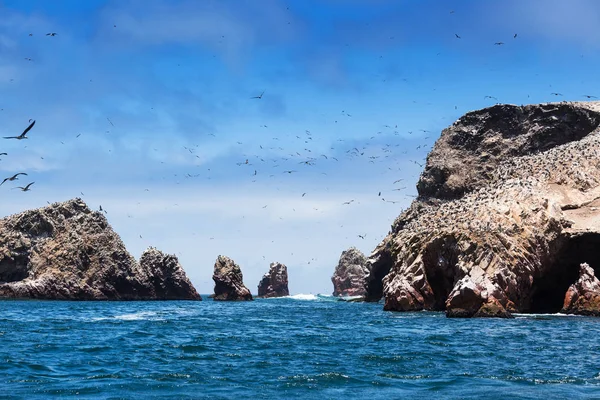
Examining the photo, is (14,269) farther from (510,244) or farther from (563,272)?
(563,272)

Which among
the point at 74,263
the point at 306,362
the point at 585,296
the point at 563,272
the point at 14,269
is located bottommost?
the point at 306,362

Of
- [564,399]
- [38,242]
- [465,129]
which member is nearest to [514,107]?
[465,129]

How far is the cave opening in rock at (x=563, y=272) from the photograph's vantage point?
62219mm

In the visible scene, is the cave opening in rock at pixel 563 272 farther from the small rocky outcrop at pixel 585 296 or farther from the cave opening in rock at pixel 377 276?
the cave opening in rock at pixel 377 276

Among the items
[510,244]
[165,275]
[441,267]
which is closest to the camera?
[510,244]

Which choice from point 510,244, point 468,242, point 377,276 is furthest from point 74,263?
point 510,244

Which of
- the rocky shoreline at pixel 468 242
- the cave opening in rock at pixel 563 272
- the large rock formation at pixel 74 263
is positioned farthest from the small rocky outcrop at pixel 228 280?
the cave opening in rock at pixel 563 272

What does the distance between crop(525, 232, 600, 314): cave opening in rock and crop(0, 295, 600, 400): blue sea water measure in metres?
19.0

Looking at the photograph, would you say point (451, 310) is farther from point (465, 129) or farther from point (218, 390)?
point (465, 129)

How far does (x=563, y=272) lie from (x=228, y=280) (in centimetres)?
7643

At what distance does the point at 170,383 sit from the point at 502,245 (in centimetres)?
4149

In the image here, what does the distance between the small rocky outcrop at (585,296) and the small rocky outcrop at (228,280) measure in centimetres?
8174

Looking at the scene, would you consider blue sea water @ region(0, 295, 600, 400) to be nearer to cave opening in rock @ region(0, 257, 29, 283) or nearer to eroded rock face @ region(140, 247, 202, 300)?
cave opening in rock @ region(0, 257, 29, 283)

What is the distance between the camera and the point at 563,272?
214ft
